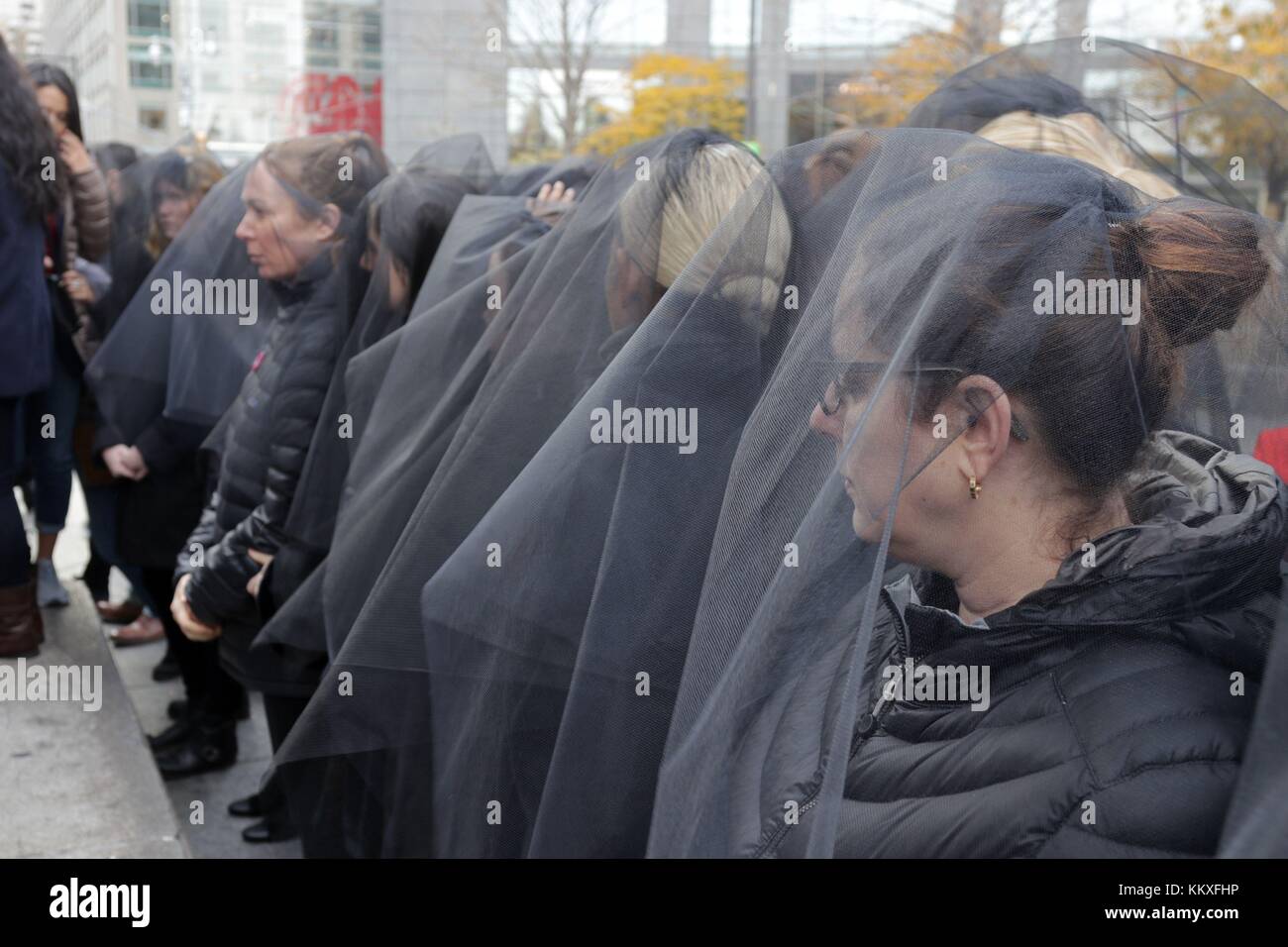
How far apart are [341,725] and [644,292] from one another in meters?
0.93

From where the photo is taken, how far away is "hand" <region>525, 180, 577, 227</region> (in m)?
3.16

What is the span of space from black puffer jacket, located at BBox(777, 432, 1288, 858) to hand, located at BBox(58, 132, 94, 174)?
3.95m

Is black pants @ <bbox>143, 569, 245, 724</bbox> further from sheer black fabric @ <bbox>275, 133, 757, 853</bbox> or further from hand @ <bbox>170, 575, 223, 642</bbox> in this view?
sheer black fabric @ <bbox>275, 133, 757, 853</bbox>

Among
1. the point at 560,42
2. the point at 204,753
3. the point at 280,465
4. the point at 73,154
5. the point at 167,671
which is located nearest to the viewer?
the point at 280,465

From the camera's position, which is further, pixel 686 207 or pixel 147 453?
pixel 147 453

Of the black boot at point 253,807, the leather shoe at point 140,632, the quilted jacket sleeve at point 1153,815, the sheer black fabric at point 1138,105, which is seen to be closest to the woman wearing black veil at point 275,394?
the black boot at point 253,807

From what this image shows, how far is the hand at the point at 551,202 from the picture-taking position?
3.16 meters

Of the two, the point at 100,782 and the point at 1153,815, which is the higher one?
the point at 1153,815

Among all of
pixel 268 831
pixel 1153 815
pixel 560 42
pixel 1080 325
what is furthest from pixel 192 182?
pixel 560 42

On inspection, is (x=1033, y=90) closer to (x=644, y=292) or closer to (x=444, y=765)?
(x=644, y=292)

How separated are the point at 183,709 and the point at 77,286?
1.55 metres

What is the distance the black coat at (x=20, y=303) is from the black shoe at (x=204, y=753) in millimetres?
1308

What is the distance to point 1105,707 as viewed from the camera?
4.39ft

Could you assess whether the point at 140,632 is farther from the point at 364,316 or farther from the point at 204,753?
the point at 364,316
